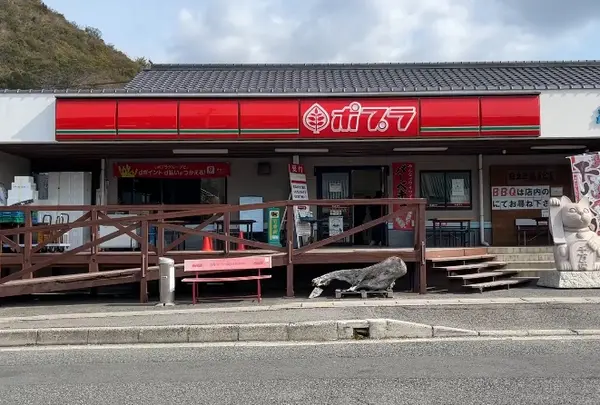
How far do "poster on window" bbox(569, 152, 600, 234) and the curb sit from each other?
3710 millimetres

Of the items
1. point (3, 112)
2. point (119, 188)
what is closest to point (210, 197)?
point (119, 188)

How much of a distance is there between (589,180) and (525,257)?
8.39ft

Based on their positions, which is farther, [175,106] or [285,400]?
[175,106]

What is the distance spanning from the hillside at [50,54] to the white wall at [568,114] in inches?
1210

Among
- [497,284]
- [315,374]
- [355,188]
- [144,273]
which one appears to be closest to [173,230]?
[144,273]

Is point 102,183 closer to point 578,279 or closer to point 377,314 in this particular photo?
point 377,314

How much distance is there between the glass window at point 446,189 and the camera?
51.4ft

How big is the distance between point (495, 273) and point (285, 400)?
297 inches

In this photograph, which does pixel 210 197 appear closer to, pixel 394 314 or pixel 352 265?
pixel 352 265

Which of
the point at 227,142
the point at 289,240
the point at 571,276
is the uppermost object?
the point at 227,142

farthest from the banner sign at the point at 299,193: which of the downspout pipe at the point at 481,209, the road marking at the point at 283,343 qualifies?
the road marking at the point at 283,343

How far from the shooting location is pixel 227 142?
519 inches

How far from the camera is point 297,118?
12992 mm

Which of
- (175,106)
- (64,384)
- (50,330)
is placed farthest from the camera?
(175,106)
